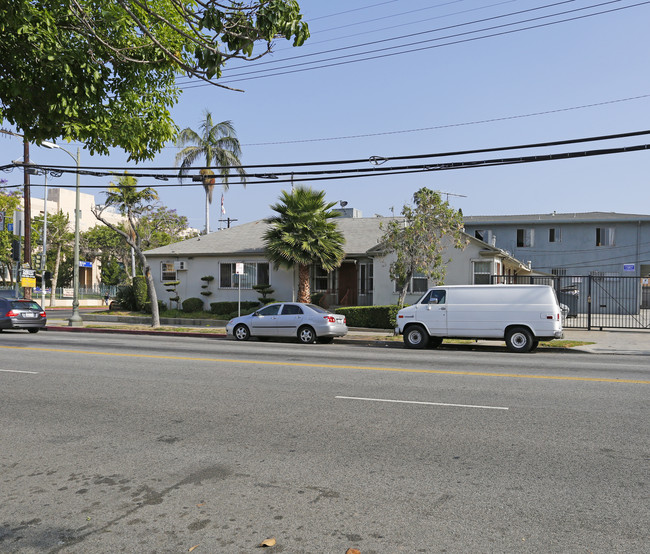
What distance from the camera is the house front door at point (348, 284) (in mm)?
30125

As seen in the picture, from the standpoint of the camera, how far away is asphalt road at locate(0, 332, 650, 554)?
13.5ft

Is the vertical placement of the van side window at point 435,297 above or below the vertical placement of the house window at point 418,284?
below

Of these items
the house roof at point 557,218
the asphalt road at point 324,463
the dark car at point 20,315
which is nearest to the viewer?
the asphalt road at point 324,463

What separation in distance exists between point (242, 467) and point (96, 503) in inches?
53.7

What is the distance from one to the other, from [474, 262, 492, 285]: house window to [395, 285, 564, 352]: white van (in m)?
8.56

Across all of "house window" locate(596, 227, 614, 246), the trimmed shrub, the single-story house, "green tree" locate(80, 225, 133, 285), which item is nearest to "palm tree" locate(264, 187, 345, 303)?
the single-story house

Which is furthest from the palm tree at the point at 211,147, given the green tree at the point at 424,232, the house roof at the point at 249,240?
the green tree at the point at 424,232

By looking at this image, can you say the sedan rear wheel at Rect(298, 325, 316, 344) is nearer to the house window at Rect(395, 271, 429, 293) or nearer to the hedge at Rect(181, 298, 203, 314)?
the house window at Rect(395, 271, 429, 293)

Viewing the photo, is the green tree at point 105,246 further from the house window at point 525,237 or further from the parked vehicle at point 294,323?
the parked vehicle at point 294,323

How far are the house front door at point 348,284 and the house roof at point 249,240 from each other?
1.31 metres

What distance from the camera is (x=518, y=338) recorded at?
17.6m

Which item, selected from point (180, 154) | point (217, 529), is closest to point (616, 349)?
point (217, 529)

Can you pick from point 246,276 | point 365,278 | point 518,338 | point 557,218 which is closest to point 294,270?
point 246,276

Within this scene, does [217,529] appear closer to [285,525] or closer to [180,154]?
[285,525]
